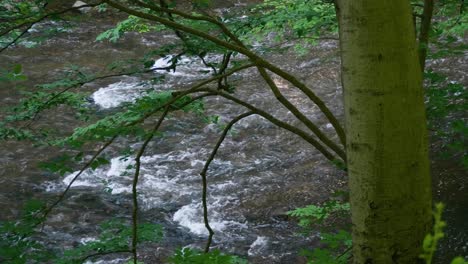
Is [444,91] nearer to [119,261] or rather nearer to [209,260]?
[209,260]

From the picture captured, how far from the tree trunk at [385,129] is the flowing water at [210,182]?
14.9 feet

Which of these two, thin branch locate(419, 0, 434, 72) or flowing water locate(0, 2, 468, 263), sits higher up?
thin branch locate(419, 0, 434, 72)

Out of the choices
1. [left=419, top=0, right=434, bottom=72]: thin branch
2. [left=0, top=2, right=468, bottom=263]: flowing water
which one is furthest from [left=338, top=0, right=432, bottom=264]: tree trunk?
[left=0, top=2, right=468, bottom=263]: flowing water

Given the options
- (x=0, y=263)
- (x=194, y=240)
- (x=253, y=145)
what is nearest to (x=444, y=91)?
(x=0, y=263)

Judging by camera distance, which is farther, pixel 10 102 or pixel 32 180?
pixel 10 102

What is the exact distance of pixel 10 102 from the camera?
10234mm

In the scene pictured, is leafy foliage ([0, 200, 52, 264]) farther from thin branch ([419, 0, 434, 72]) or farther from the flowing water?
the flowing water

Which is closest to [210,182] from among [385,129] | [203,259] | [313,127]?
[313,127]

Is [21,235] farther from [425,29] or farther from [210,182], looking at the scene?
[210,182]

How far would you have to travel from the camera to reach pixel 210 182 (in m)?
8.49

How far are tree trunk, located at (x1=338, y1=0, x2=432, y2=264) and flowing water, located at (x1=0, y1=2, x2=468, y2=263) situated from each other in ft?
14.9

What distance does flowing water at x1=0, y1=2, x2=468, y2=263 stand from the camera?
23.3 ft

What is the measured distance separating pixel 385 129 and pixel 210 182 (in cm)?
706

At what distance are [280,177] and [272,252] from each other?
Result: 1703 mm
